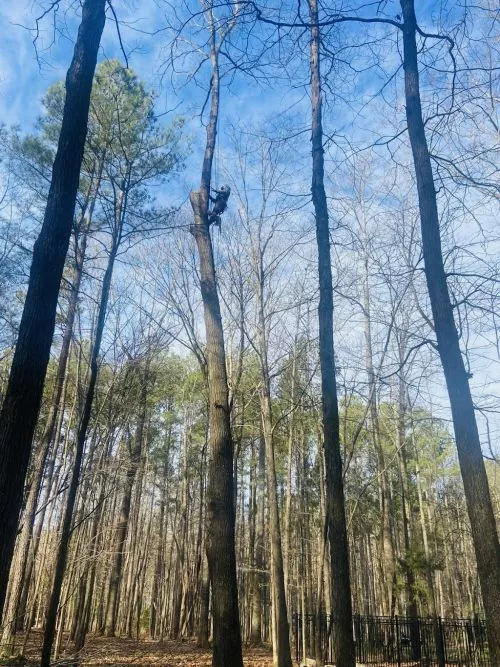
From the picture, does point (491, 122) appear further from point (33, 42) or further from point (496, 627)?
point (496, 627)

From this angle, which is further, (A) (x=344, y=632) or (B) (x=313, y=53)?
(B) (x=313, y=53)

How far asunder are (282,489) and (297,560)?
3.56 meters

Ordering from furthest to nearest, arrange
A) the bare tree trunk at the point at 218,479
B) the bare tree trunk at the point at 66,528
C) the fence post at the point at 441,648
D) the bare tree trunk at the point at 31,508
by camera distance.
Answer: the fence post at the point at 441,648 < the bare tree trunk at the point at 31,508 < the bare tree trunk at the point at 66,528 < the bare tree trunk at the point at 218,479

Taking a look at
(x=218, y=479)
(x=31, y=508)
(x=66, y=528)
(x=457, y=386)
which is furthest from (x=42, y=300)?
(x=31, y=508)

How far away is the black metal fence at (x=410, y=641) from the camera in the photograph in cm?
1095

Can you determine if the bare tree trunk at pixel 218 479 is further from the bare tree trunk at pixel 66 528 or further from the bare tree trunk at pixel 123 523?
the bare tree trunk at pixel 123 523

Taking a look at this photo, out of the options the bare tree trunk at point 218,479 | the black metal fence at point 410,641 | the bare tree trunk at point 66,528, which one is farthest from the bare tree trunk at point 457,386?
the black metal fence at point 410,641

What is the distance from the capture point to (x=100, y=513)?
1959cm

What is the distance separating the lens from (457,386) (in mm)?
4309

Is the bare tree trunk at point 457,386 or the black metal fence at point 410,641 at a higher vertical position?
the bare tree trunk at point 457,386

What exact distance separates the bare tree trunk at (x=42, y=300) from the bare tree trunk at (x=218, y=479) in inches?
110

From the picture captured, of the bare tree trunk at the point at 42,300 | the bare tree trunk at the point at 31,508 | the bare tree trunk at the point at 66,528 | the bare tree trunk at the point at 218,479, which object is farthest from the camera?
the bare tree trunk at the point at 31,508

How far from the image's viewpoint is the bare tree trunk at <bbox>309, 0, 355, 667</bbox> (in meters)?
4.97

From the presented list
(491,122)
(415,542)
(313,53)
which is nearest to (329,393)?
(313,53)
